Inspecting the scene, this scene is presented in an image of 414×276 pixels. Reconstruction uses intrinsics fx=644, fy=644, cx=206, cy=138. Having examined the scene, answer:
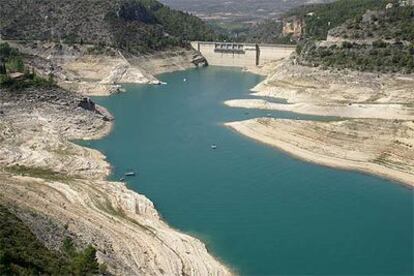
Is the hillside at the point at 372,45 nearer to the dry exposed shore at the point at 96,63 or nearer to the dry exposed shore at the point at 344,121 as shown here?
the dry exposed shore at the point at 344,121

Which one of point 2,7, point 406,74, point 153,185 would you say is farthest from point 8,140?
point 2,7

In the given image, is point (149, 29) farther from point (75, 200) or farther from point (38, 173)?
point (75, 200)

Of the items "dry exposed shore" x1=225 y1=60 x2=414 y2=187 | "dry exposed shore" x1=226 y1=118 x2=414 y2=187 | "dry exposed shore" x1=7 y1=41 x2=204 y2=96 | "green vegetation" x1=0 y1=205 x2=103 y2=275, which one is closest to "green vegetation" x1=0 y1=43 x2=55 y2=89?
"dry exposed shore" x1=225 y1=60 x2=414 y2=187

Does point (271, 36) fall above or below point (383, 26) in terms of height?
below

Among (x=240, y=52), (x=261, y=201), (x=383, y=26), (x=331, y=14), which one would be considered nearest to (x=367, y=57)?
(x=383, y=26)

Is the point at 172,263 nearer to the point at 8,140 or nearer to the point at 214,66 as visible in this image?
the point at 8,140

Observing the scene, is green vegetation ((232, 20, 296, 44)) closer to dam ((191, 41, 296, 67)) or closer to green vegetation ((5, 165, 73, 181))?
dam ((191, 41, 296, 67))
